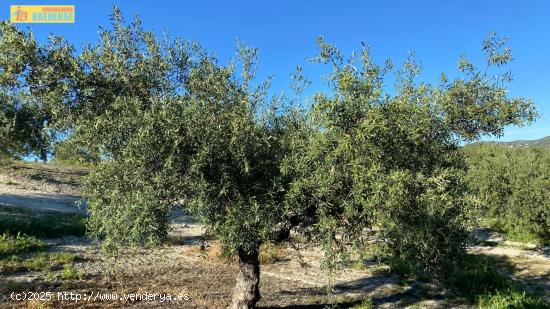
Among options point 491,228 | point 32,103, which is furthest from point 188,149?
point 491,228

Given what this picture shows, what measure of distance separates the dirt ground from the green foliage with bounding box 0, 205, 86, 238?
1022mm

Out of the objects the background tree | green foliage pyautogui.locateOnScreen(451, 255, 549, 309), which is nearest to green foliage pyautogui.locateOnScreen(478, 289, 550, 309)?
green foliage pyautogui.locateOnScreen(451, 255, 549, 309)

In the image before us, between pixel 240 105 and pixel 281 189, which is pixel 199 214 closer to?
pixel 281 189

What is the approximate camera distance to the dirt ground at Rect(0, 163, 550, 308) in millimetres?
14734

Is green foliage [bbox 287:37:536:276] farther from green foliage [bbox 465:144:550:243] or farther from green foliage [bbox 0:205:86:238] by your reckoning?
green foliage [bbox 465:144:550:243]

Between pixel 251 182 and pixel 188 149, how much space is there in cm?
197

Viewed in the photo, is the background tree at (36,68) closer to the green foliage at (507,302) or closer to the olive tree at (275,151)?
the olive tree at (275,151)

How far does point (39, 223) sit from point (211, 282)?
1261 centimetres

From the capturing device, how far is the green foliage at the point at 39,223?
22.3m

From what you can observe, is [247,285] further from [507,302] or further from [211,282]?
[507,302]

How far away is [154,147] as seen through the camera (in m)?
9.46

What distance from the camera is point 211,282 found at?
17.9m

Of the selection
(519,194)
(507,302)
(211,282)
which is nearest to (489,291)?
(507,302)

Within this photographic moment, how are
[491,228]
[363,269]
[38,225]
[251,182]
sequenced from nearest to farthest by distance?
[251,182]
[363,269]
[38,225]
[491,228]
